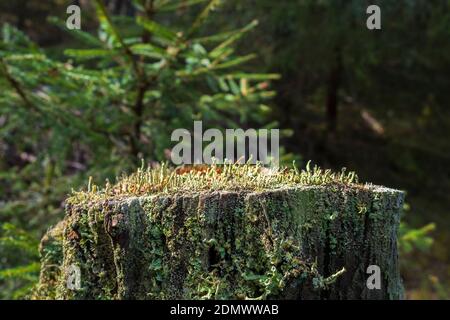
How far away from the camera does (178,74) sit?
4.15m

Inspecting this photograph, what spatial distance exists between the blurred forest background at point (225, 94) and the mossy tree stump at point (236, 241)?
3.49ft

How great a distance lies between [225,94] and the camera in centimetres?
502

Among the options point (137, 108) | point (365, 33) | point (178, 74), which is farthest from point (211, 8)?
point (365, 33)

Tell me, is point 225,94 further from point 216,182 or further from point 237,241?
point 237,241

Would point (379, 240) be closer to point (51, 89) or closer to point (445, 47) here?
point (51, 89)

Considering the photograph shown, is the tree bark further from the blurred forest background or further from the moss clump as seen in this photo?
the blurred forest background

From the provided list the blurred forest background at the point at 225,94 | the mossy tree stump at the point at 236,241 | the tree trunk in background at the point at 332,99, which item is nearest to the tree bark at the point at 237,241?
the mossy tree stump at the point at 236,241

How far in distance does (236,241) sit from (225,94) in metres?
2.99

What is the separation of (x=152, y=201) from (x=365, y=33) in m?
6.45

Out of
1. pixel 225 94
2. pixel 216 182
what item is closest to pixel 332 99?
pixel 225 94

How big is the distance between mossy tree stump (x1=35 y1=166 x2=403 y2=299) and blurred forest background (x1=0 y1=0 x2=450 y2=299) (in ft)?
3.49

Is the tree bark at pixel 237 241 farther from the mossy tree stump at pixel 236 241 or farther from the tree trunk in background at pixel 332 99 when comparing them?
the tree trunk in background at pixel 332 99

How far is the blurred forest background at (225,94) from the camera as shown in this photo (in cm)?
406

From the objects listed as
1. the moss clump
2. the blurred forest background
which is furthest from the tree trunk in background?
the moss clump
